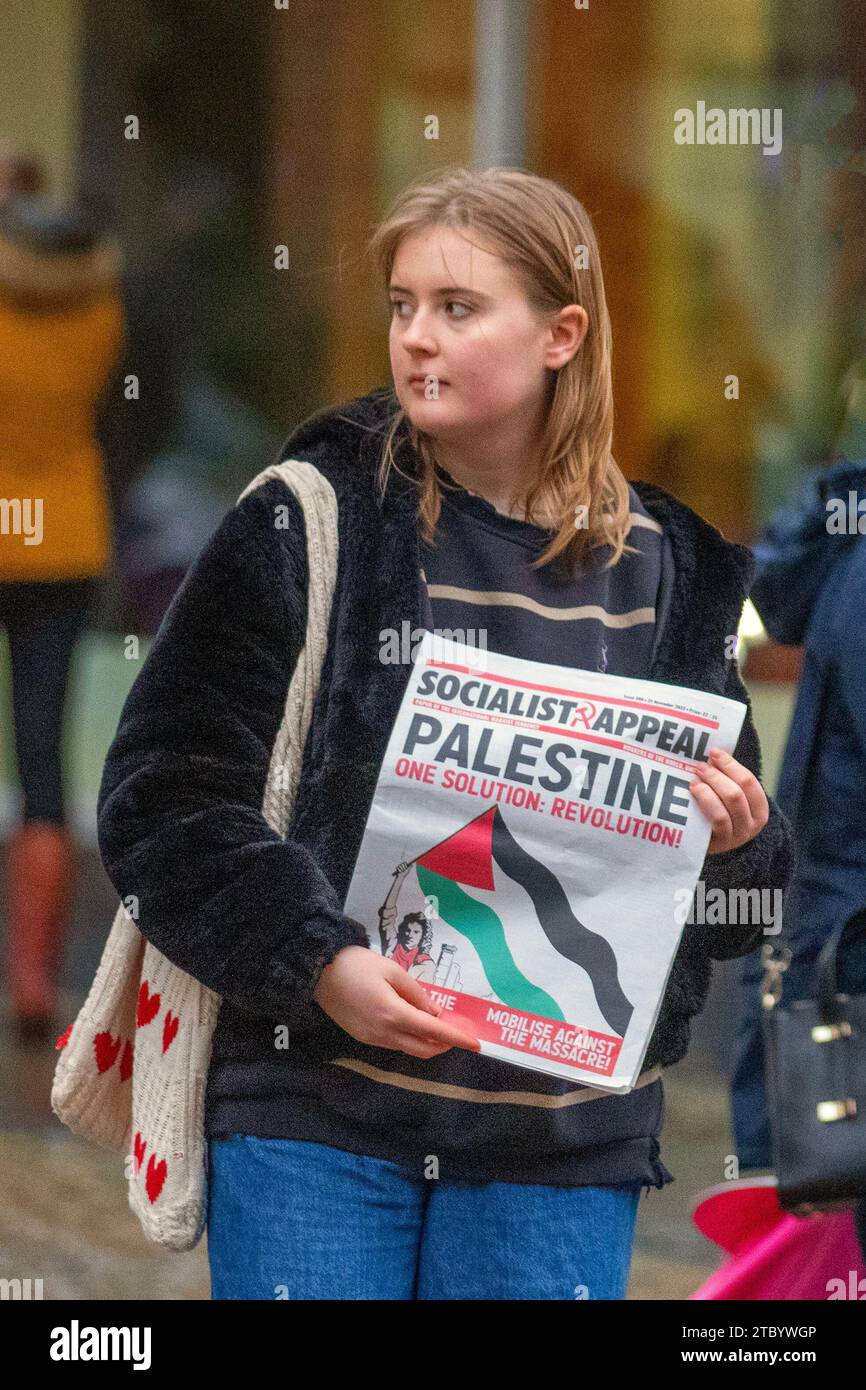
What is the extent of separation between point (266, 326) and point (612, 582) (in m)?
5.46

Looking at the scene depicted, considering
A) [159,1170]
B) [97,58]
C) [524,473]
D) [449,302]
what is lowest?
[159,1170]

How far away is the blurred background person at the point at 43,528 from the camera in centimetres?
566

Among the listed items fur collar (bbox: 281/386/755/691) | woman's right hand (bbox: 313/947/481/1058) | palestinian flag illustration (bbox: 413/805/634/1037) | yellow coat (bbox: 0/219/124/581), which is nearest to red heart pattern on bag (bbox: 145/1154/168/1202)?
woman's right hand (bbox: 313/947/481/1058)

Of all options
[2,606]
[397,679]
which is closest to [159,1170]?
[397,679]

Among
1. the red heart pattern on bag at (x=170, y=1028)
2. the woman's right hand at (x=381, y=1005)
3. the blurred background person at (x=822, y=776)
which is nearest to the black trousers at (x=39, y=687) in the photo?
the blurred background person at (x=822, y=776)

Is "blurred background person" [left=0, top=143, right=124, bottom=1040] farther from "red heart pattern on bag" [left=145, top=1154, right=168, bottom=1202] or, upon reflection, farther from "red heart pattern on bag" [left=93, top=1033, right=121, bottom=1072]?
"red heart pattern on bag" [left=145, top=1154, right=168, bottom=1202]

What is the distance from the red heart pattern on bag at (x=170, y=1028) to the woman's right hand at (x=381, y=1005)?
0.23m

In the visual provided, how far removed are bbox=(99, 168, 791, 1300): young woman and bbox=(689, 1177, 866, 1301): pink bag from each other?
94cm

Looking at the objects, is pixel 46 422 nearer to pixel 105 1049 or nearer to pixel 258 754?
pixel 105 1049

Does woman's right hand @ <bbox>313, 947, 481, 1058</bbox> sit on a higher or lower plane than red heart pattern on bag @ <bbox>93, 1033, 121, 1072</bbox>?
higher

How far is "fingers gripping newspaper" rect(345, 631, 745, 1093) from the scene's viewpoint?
2059mm

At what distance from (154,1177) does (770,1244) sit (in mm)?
1370

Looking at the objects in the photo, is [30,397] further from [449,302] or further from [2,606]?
[449,302]
